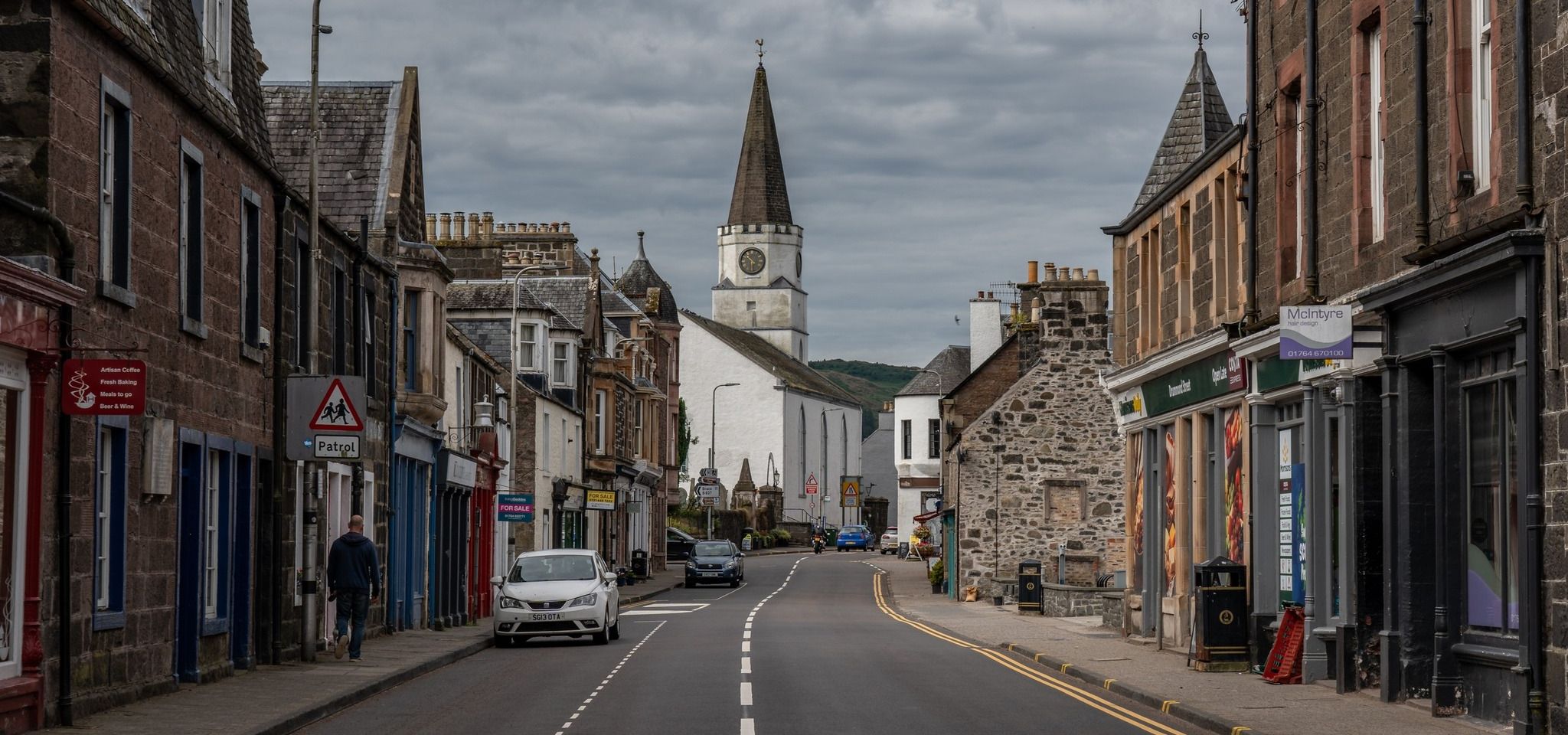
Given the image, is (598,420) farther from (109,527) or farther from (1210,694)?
(109,527)

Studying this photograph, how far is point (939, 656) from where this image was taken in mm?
26562

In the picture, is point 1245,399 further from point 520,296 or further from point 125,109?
point 520,296

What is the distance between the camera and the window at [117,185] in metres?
16.6

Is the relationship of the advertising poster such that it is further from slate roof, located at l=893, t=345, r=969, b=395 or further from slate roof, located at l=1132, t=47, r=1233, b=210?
slate roof, located at l=893, t=345, r=969, b=395

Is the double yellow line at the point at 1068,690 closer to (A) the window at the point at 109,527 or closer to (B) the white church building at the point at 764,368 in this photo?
(A) the window at the point at 109,527

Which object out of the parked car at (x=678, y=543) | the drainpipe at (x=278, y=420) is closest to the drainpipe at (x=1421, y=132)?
the drainpipe at (x=278, y=420)

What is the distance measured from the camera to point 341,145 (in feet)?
106

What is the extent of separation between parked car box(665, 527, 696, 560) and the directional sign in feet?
204

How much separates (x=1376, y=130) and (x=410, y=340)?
19211 millimetres

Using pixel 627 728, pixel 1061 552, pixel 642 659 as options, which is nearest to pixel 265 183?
pixel 642 659

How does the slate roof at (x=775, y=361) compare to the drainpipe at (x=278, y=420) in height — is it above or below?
above

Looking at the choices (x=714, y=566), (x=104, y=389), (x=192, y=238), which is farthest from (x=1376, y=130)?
(x=714, y=566)

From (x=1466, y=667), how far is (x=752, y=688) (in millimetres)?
7464

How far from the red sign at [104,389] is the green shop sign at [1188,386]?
14.4 meters
